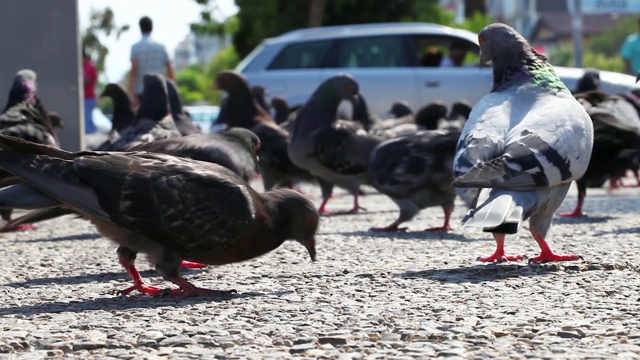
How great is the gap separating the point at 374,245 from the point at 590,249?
147 cm

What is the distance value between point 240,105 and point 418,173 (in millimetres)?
3985

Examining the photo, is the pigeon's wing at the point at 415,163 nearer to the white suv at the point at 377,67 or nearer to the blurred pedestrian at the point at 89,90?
the white suv at the point at 377,67

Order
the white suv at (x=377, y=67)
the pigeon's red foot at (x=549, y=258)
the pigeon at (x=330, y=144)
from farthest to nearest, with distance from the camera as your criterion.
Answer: the white suv at (x=377, y=67)
the pigeon at (x=330, y=144)
the pigeon's red foot at (x=549, y=258)

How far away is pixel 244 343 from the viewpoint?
5.05 metres

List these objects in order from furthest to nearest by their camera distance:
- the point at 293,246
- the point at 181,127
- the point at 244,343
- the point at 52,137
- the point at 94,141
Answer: the point at 94,141 < the point at 181,127 < the point at 52,137 < the point at 293,246 < the point at 244,343

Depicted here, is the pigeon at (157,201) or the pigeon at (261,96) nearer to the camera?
the pigeon at (157,201)

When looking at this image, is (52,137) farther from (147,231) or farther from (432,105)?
(147,231)

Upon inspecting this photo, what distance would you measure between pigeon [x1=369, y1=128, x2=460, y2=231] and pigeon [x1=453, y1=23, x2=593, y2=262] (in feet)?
7.05

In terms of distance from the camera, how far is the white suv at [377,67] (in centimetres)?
1894

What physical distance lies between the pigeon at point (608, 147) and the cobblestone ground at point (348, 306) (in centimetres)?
184

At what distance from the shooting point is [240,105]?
13.8 meters

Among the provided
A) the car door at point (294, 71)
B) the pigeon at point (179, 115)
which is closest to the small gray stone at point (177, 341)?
the pigeon at point (179, 115)

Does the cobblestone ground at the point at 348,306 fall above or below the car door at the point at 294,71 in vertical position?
above

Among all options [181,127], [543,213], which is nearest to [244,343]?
[543,213]
